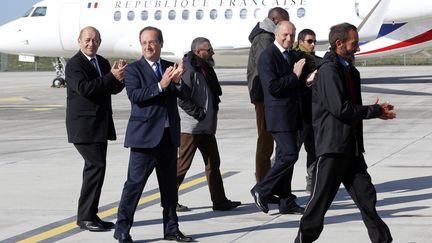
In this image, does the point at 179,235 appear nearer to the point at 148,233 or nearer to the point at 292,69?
the point at 148,233

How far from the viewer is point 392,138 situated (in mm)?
17047

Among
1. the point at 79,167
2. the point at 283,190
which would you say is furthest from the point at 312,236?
the point at 79,167

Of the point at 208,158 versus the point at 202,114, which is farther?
the point at 208,158

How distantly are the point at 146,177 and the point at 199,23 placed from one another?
79.5 feet

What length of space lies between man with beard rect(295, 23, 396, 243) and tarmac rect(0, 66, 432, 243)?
2.87ft

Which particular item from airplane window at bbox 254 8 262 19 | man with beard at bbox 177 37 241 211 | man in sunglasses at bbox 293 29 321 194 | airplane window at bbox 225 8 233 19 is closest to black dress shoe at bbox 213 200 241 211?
man with beard at bbox 177 37 241 211

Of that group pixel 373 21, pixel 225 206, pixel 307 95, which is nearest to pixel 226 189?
pixel 225 206

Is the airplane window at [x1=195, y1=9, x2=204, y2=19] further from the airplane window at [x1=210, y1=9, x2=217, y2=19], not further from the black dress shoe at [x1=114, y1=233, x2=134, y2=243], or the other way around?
the black dress shoe at [x1=114, y1=233, x2=134, y2=243]

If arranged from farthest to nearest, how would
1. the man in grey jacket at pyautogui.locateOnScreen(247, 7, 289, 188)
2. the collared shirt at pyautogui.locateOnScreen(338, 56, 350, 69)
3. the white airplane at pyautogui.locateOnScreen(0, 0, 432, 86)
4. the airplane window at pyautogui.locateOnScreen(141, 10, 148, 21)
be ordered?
the airplane window at pyautogui.locateOnScreen(141, 10, 148, 21), the white airplane at pyautogui.locateOnScreen(0, 0, 432, 86), the man in grey jacket at pyautogui.locateOnScreen(247, 7, 289, 188), the collared shirt at pyautogui.locateOnScreen(338, 56, 350, 69)

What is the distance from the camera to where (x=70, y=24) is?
1331 inches

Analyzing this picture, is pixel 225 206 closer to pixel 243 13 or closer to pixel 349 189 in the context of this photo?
pixel 349 189

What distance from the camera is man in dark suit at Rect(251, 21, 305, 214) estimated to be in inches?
399

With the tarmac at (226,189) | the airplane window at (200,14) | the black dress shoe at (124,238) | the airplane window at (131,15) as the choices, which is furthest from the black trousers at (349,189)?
the airplane window at (131,15)

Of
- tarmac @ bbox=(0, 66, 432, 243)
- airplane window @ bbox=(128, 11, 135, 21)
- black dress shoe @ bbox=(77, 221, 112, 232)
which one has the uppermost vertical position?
airplane window @ bbox=(128, 11, 135, 21)
